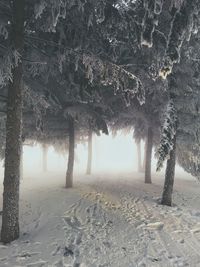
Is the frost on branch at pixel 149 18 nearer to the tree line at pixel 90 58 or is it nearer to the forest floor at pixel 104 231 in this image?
the tree line at pixel 90 58

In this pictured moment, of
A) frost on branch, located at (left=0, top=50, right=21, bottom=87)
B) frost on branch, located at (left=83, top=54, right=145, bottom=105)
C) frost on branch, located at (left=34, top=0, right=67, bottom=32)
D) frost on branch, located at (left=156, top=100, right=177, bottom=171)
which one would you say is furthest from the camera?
frost on branch, located at (left=156, top=100, right=177, bottom=171)

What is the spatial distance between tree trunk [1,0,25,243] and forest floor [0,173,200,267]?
694 millimetres

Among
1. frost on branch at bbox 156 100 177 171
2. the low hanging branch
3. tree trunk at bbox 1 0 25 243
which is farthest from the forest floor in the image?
the low hanging branch

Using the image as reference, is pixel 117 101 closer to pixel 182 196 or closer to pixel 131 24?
pixel 182 196

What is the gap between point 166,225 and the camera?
1159cm

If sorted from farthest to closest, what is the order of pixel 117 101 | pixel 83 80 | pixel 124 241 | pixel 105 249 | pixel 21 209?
pixel 117 101 → pixel 21 209 → pixel 83 80 → pixel 124 241 → pixel 105 249

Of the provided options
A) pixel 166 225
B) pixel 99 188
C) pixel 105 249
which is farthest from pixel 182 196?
pixel 105 249

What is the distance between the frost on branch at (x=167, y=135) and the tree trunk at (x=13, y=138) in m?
4.97

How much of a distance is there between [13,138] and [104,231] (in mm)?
3959

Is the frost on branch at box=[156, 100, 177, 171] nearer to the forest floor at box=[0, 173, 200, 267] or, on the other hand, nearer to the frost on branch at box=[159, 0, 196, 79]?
the forest floor at box=[0, 173, 200, 267]

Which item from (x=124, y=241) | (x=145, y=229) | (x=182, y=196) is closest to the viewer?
(x=124, y=241)

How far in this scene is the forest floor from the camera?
8883 mm

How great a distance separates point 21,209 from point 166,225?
17.9 ft

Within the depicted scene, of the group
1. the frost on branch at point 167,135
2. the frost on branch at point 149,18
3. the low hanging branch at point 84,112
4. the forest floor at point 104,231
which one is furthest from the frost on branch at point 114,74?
the low hanging branch at point 84,112
